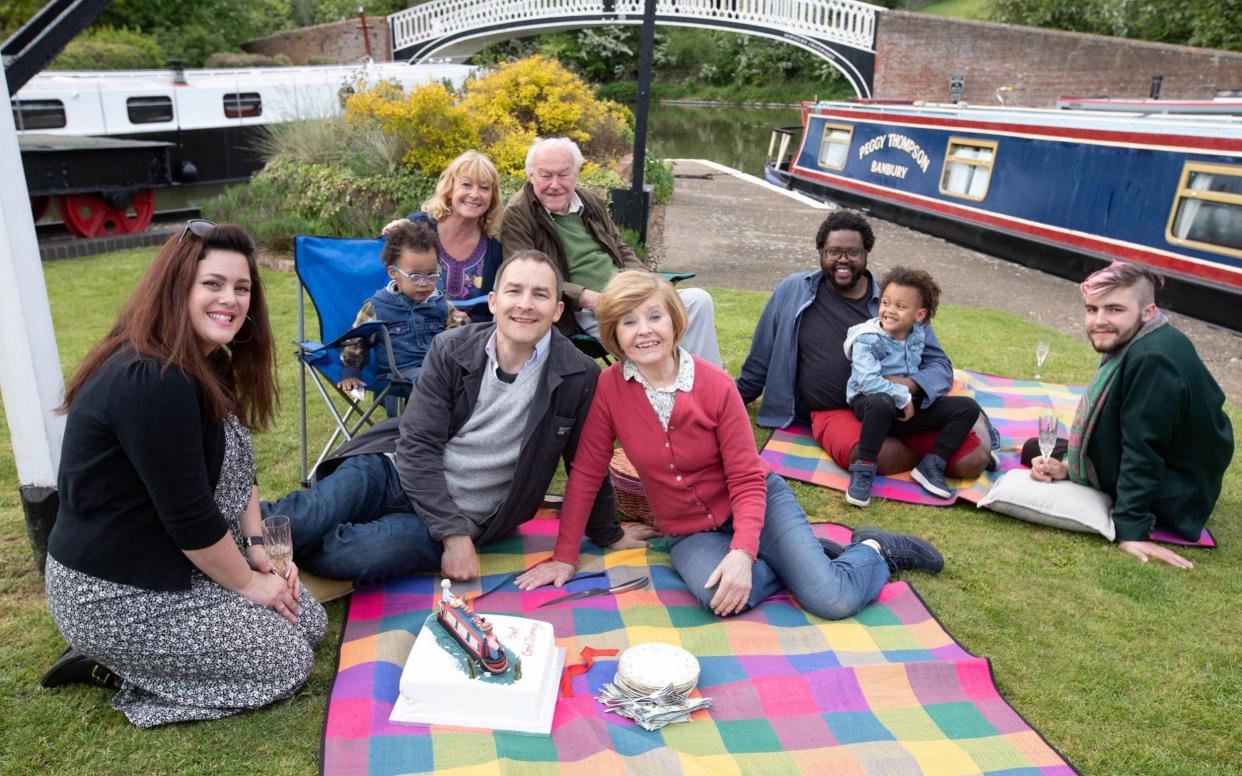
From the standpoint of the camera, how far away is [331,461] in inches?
134

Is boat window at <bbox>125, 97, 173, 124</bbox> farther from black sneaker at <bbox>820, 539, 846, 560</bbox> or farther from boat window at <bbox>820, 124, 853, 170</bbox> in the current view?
black sneaker at <bbox>820, 539, 846, 560</bbox>

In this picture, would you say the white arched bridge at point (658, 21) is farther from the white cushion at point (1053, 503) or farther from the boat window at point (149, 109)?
the white cushion at point (1053, 503)

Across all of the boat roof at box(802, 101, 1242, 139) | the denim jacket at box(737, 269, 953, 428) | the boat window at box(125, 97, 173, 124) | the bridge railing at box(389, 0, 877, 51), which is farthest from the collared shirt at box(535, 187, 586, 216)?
the bridge railing at box(389, 0, 877, 51)

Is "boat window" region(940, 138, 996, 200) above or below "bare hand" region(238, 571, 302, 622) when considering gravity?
above

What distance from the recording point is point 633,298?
298cm

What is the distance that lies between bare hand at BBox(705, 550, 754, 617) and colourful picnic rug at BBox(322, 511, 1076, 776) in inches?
2.8

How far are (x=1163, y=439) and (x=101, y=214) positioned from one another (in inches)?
436

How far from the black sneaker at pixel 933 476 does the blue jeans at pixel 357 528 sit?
7.65 feet

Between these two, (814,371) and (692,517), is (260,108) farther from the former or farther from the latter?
(692,517)

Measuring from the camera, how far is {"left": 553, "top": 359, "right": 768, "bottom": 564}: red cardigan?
3086 millimetres

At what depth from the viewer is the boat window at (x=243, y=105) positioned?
12688 mm

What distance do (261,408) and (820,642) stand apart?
1.91m

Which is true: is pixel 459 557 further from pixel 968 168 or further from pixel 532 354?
pixel 968 168

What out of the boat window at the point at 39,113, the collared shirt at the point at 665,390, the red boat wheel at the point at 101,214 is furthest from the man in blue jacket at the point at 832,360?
the boat window at the point at 39,113
